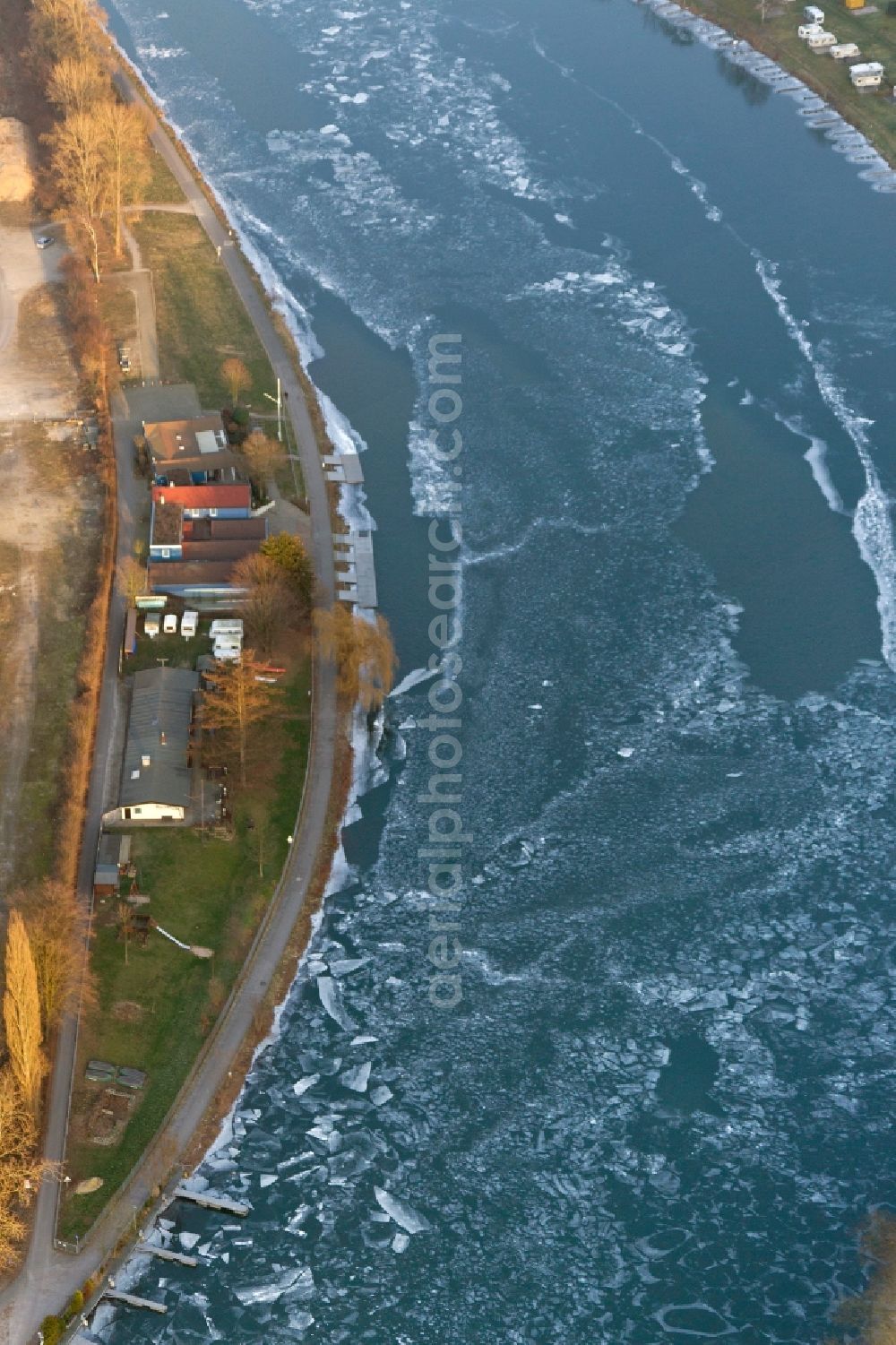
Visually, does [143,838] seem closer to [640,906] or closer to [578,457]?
[640,906]

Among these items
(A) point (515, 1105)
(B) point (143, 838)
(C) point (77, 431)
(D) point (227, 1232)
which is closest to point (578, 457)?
(C) point (77, 431)

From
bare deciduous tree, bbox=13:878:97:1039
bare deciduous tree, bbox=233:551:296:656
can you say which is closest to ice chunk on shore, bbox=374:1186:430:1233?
bare deciduous tree, bbox=13:878:97:1039

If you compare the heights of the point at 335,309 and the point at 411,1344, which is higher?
the point at 335,309

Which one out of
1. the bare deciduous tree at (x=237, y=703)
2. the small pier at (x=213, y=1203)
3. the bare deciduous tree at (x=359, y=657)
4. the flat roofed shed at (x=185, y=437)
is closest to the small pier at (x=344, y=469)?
the flat roofed shed at (x=185, y=437)

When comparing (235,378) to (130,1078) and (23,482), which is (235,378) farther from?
(130,1078)

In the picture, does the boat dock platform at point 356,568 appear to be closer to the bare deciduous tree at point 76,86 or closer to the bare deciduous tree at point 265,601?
the bare deciduous tree at point 265,601
